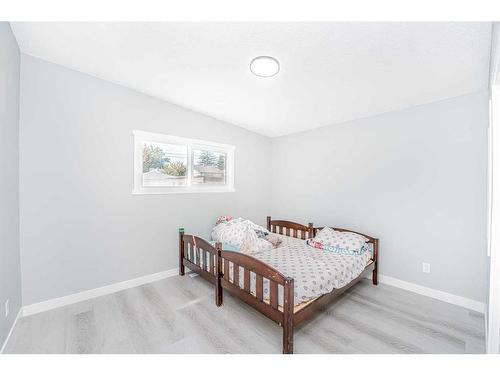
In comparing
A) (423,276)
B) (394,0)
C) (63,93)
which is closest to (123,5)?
(394,0)

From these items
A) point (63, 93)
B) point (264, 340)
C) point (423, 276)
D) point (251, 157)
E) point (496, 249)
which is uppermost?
point (63, 93)

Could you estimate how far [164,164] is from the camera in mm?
3070

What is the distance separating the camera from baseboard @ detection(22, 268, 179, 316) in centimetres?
220

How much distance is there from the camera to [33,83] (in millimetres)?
2174

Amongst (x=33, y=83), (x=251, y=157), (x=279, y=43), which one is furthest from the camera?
(x=251, y=157)

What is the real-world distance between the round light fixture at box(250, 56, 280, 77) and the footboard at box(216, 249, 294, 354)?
71.4 inches

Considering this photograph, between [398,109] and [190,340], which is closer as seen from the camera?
[190,340]

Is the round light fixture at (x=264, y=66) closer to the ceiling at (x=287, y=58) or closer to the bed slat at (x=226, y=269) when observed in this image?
the ceiling at (x=287, y=58)

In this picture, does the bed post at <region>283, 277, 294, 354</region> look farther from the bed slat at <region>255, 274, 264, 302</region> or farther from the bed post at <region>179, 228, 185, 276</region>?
the bed post at <region>179, 228, 185, 276</region>

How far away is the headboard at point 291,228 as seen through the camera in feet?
11.3

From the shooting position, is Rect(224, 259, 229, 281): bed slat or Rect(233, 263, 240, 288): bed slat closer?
Rect(233, 263, 240, 288): bed slat

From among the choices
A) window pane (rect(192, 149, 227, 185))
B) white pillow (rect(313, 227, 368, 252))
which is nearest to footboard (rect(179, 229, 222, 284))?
window pane (rect(192, 149, 227, 185))
